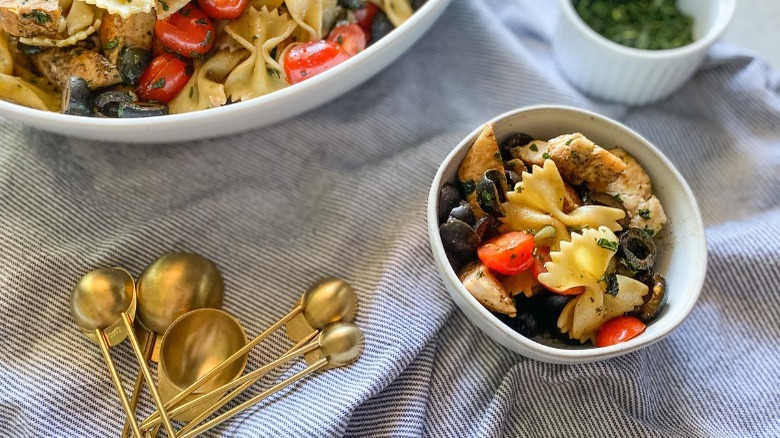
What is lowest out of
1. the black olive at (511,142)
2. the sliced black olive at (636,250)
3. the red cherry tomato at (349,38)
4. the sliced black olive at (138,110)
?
the sliced black olive at (636,250)

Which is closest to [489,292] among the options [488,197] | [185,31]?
[488,197]

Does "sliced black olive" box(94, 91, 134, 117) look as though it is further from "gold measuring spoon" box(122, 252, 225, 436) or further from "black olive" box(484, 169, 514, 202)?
"black olive" box(484, 169, 514, 202)

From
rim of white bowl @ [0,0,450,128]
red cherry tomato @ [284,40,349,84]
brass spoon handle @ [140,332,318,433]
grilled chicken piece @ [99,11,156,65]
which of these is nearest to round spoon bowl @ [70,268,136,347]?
brass spoon handle @ [140,332,318,433]

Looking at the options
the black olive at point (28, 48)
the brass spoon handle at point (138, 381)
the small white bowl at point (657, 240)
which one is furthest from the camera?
the black olive at point (28, 48)

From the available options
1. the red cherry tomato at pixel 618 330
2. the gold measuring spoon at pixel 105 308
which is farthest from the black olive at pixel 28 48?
the red cherry tomato at pixel 618 330

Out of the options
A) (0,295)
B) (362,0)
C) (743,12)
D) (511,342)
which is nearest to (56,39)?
(0,295)

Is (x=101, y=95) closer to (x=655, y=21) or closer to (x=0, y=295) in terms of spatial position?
(x=0, y=295)

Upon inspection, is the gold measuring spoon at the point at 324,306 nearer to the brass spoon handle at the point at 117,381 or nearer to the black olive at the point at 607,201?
the brass spoon handle at the point at 117,381

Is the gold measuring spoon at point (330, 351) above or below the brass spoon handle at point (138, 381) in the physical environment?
above
